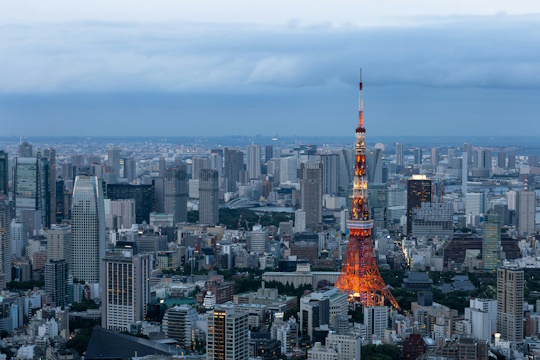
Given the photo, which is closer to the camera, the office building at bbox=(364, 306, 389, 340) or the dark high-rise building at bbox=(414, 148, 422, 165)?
the office building at bbox=(364, 306, 389, 340)

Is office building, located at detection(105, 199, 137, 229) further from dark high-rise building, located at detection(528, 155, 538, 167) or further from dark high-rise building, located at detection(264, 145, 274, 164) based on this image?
dark high-rise building, located at detection(528, 155, 538, 167)

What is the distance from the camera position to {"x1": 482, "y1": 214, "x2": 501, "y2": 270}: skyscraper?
2523 cm

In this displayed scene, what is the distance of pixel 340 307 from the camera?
18.2 meters

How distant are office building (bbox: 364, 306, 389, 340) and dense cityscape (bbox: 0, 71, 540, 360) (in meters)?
0.03

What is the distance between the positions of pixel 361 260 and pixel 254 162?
112 ft

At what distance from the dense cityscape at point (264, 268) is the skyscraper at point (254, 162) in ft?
23.2

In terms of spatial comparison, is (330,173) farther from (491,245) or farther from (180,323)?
(180,323)

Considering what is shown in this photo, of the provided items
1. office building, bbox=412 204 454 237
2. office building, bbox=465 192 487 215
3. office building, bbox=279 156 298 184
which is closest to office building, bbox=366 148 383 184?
office building, bbox=279 156 298 184

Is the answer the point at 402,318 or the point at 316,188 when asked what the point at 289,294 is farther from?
the point at 316,188

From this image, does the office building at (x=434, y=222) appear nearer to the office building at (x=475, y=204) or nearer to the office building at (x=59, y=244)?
the office building at (x=475, y=204)

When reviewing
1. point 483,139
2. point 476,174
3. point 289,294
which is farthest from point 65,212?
point 483,139

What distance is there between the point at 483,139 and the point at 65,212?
45535 millimetres

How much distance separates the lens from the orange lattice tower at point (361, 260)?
19.8m

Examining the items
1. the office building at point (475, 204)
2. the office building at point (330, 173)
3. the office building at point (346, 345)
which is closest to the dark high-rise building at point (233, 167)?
the office building at point (330, 173)
